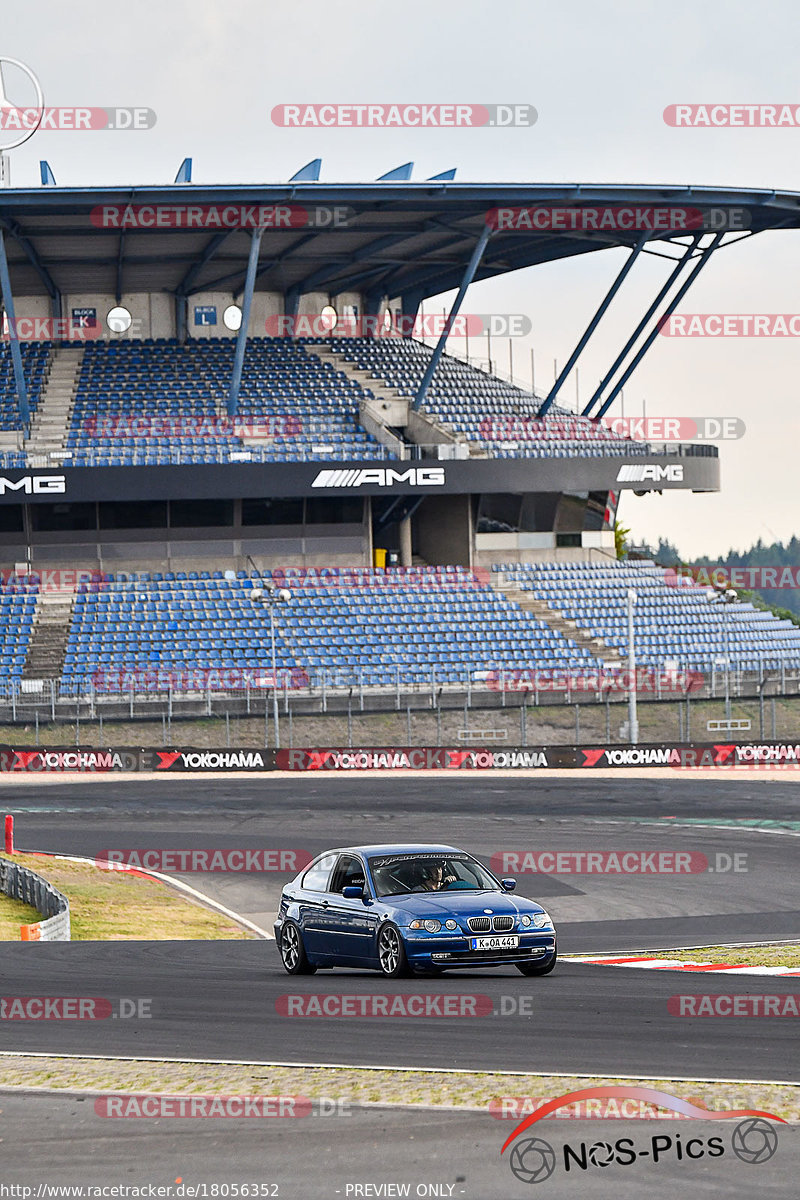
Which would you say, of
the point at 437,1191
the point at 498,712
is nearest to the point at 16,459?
the point at 498,712

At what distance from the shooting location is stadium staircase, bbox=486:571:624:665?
167 ft

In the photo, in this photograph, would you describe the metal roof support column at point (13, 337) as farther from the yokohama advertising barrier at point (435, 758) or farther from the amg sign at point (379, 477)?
the yokohama advertising barrier at point (435, 758)

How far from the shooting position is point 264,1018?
1223 cm

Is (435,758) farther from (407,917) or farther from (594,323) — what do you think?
(407,917)

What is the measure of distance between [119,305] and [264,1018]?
53.7m

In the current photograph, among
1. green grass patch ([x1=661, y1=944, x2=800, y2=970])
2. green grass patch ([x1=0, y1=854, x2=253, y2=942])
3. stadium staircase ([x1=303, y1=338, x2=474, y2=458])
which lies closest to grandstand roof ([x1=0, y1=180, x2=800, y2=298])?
stadium staircase ([x1=303, y1=338, x2=474, y2=458])

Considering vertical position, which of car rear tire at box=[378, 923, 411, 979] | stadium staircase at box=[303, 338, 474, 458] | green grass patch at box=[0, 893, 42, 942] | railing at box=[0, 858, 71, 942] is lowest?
green grass patch at box=[0, 893, 42, 942]

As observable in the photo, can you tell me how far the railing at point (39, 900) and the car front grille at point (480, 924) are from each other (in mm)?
7472

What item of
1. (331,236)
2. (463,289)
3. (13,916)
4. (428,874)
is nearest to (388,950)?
Result: (428,874)

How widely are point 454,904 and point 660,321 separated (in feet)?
153

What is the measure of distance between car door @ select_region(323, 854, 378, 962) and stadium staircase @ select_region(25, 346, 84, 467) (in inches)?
1566

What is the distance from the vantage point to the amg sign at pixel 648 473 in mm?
56906

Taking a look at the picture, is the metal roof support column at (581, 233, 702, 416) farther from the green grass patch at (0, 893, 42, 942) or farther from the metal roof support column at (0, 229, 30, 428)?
the green grass patch at (0, 893, 42, 942)

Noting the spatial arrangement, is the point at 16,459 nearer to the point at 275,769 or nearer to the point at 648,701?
the point at 275,769
